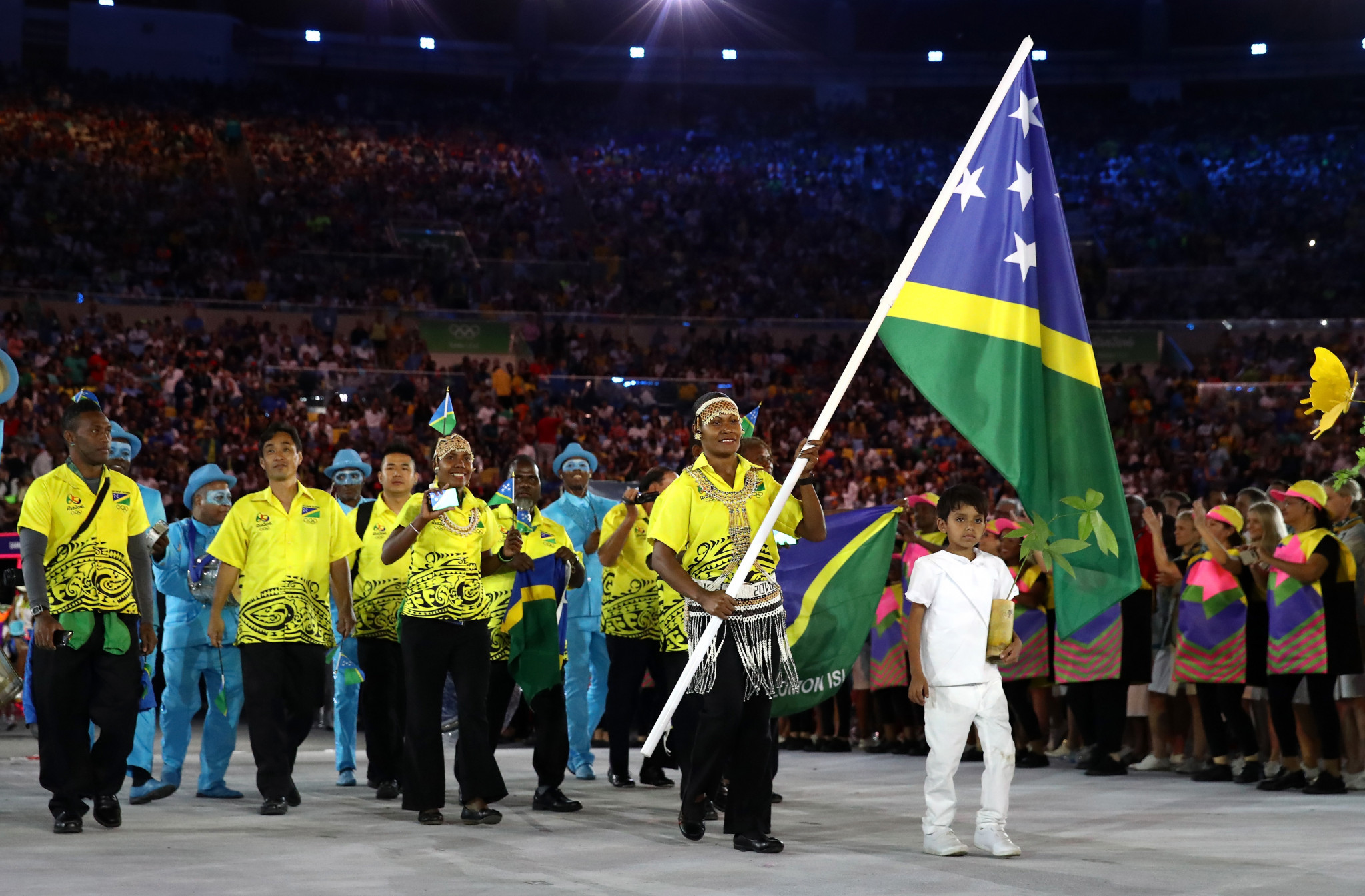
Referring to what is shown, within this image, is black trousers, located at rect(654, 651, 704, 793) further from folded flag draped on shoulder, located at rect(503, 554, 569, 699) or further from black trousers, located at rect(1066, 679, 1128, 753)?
black trousers, located at rect(1066, 679, 1128, 753)

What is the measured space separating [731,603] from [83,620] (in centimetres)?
291

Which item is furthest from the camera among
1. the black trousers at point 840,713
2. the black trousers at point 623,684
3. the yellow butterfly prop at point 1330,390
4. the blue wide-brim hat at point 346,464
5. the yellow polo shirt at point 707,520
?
the black trousers at point 840,713

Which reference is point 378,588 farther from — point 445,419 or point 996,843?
point 996,843

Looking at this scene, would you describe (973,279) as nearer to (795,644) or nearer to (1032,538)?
(1032,538)

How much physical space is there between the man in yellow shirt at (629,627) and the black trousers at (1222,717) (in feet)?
10.8

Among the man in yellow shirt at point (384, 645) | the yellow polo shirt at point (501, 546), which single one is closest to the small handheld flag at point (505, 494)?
the yellow polo shirt at point (501, 546)

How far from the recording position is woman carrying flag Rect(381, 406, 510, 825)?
22.3ft

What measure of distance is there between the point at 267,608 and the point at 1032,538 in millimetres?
3677

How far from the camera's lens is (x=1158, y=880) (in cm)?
524

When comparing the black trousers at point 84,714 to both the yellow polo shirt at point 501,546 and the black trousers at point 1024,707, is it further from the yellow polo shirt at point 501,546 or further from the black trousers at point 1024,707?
the black trousers at point 1024,707

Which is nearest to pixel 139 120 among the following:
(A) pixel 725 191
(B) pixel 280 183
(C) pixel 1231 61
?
(B) pixel 280 183

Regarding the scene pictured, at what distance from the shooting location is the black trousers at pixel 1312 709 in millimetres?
8102

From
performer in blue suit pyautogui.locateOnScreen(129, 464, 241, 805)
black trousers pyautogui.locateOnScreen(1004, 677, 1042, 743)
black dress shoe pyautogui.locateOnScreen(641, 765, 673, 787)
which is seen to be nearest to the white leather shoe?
black dress shoe pyautogui.locateOnScreen(641, 765, 673, 787)

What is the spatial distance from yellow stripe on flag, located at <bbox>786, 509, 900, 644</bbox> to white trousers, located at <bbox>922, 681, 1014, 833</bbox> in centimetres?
155
